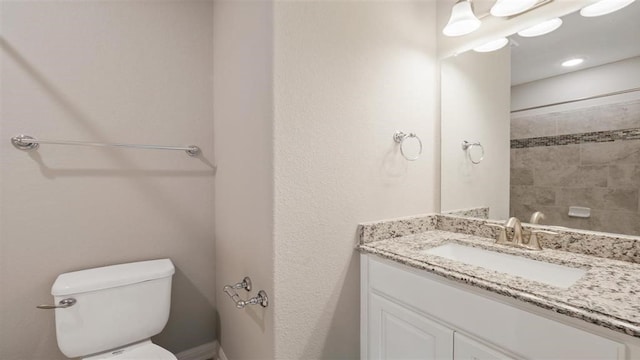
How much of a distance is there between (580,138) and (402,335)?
1.05 meters

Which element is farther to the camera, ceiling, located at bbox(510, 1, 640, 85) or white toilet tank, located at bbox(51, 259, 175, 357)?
white toilet tank, located at bbox(51, 259, 175, 357)

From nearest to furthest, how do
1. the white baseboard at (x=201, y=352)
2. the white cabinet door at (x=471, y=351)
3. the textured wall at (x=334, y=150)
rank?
the white cabinet door at (x=471, y=351) < the textured wall at (x=334, y=150) < the white baseboard at (x=201, y=352)

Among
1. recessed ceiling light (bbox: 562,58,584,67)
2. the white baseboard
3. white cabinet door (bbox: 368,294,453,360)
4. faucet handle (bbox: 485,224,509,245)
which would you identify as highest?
recessed ceiling light (bbox: 562,58,584,67)

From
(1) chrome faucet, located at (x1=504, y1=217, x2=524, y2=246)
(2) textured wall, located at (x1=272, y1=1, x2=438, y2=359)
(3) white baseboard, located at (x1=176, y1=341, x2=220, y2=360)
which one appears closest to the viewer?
(2) textured wall, located at (x1=272, y1=1, x2=438, y2=359)

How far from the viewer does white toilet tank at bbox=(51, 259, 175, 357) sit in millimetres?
1210

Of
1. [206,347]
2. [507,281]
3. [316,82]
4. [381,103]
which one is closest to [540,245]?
[507,281]

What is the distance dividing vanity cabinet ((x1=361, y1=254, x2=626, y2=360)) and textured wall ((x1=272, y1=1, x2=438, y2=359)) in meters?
0.12

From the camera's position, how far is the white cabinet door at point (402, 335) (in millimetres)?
958

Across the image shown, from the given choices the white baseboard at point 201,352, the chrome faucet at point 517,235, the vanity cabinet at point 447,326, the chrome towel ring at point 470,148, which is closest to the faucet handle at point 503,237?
the chrome faucet at point 517,235

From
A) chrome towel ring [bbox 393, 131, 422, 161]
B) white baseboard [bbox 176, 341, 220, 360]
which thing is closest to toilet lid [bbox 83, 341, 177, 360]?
white baseboard [bbox 176, 341, 220, 360]

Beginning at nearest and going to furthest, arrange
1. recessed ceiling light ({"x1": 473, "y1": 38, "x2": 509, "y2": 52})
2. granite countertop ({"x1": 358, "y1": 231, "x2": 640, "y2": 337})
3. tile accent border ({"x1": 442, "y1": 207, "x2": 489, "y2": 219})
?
granite countertop ({"x1": 358, "y1": 231, "x2": 640, "y2": 337}), recessed ceiling light ({"x1": 473, "y1": 38, "x2": 509, "y2": 52}), tile accent border ({"x1": 442, "y1": 207, "x2": 489, "y2": 219})

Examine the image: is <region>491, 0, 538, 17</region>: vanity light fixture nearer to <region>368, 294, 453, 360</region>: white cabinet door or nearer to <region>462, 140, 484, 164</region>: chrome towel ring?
<region>462, 140, 484, 164</region>: chrome towel ring

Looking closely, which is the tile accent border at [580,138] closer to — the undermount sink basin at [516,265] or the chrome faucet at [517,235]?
the chrome faucet at [517,235]

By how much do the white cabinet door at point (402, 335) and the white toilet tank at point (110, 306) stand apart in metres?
1.04
